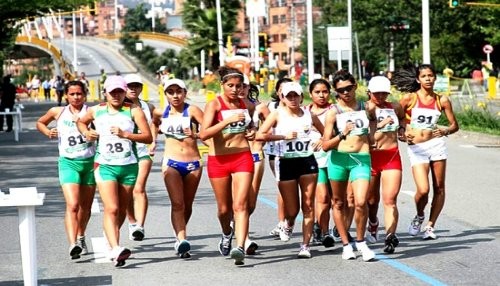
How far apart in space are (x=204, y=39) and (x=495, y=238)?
3094 inches

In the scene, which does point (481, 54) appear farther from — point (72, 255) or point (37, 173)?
point (72, 255)

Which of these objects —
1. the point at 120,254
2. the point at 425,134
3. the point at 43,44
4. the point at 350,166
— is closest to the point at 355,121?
the point at 350,166

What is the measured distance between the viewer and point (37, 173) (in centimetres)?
2366

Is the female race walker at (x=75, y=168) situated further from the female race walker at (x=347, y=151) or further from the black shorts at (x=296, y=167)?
the female race walker at (x=347, y=151)

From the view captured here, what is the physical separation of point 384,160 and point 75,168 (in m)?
2.95

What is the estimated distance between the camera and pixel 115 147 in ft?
38.8

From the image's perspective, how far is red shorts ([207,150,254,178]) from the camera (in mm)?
11859

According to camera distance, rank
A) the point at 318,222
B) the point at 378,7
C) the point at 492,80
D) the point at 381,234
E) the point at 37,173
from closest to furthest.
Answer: the point at 318,222
the point at 381,234
the point at 37,173
the point at 492,80
the point at 378,7

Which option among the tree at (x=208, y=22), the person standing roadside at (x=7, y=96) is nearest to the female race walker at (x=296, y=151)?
the person standing roadside at (x=7, y=96)

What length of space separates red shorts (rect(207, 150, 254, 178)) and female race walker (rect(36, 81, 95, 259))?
1.25m

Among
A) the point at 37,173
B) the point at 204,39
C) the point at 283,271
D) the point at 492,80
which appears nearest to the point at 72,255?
the point at 283,271

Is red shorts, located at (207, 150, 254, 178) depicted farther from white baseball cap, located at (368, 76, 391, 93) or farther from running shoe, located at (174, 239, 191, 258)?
white baseball cap, located at (368, 76, 391, 93)

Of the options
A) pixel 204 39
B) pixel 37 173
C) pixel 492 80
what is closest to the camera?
pixel 37 173

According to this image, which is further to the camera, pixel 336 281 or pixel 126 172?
pixel 126 172
